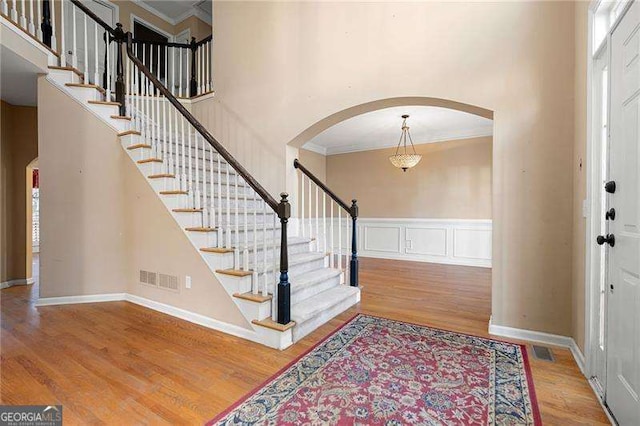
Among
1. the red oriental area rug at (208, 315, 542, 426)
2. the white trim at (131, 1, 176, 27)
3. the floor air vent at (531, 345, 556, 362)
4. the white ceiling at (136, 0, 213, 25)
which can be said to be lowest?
the floor air vent at (531, 345, 556, 362)

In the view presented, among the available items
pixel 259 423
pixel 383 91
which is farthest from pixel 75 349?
pixel 383 91

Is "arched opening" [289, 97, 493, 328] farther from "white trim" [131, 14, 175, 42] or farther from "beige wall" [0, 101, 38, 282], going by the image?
"beige wall" [0, 101, 38, 282]

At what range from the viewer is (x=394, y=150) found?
6.48 meters

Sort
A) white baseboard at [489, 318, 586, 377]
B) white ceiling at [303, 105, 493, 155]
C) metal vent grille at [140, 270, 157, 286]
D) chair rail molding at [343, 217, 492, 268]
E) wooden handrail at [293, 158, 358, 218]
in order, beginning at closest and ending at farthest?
white baseboard at [489, 318, 586, 377], metal vent grille at [140, 270, 157, 286], wooden handrail at [293, 158, 358, 218], white ceiling at [303, 105, 493, 155], chair rail molding at [343, 217, 492, 268]

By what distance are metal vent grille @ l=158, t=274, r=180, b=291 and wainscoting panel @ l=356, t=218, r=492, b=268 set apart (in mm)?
4622

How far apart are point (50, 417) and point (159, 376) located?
51 centimetres

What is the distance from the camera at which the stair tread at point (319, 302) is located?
7.91 feet

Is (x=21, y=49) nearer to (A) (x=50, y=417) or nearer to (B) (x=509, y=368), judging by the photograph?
(A) (x=50, y=417)

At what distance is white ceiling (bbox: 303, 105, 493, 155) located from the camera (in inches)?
182

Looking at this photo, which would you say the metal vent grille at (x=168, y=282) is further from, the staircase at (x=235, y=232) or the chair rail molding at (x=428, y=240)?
the chair rail molding at (x=428, y=240)

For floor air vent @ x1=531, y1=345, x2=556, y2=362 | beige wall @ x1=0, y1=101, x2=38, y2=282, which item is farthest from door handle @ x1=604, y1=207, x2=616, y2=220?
beige wall @ x1=0, y1=101, x2=38, y2=282

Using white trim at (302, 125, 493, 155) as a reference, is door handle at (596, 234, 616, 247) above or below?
below

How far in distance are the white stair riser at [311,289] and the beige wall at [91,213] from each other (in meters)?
1.25

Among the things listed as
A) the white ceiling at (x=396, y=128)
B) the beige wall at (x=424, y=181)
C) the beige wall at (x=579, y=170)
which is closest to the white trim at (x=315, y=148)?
the white ceiling at (x=396, y=128)
